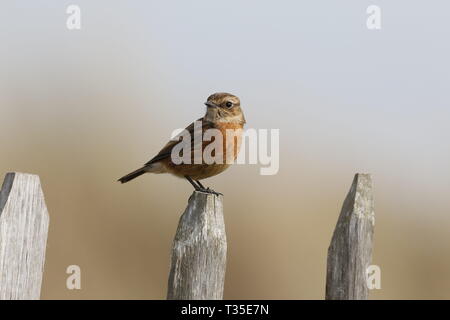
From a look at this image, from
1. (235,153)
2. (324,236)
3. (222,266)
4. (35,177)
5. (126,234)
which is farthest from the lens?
(324,236)

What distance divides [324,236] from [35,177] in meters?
5.24

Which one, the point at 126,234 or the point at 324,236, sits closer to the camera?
the point at 126,234

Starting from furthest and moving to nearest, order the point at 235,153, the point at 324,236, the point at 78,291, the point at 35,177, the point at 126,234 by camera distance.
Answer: the point at 324,236 < the point at 126,234 < the point at 78,291 < the point at 235,153 < the point at 35,177

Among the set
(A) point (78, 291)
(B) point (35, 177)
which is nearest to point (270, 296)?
(A) point (78, 291)

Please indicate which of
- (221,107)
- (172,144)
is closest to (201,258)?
(221,107)

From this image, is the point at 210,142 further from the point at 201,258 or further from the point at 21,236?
the point at 21,236

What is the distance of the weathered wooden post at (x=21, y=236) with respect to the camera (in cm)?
337

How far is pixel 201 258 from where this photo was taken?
12.1ft

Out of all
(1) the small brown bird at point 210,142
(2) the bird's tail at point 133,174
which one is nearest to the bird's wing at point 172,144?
(1) the small brown bird at point 210,142

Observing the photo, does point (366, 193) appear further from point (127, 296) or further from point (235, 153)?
point (127, 296)

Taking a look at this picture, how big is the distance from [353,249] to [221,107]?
274 cm

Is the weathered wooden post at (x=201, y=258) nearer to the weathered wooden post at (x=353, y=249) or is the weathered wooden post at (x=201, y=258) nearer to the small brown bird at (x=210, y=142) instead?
the weathered wooden post at (x=353, y=249)
